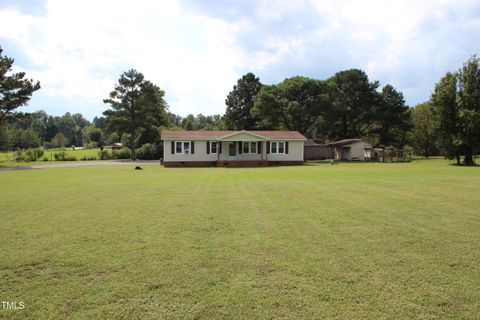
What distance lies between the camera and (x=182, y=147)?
34.4m

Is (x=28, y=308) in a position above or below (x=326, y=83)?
below

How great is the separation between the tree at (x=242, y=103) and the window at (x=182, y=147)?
2684cm

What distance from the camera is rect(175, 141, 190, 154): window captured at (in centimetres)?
3416

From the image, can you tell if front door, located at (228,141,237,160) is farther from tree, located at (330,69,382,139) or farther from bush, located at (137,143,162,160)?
tree, located at (330,69,382,139)

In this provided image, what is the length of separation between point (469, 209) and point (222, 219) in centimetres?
696

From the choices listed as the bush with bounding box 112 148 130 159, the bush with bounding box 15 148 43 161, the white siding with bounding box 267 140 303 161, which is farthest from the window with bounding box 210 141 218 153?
the bush with bounding box 15 148 43 161

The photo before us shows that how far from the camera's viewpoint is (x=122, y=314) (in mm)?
3434

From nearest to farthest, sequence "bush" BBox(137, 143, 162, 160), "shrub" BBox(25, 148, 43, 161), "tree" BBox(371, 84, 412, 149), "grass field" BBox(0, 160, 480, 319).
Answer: "grass field" BBox(0, 160, 480, 319), "shrub" BBox(25, 148, 43, 161), "bush" BBox(137, 143, 162, 160), "tree" BBox(371, 84, 412, 149)

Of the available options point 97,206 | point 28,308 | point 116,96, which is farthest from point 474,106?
point 116,96

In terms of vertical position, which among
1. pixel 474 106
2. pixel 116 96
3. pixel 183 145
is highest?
pixel 116 96

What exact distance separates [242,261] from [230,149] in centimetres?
3170

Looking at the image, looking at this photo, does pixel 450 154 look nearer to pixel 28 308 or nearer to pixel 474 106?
pixel 474 106

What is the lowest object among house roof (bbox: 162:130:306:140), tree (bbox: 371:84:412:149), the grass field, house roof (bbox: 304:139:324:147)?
the grass field

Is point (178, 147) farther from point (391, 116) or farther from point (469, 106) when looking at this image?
point (391, 116)
